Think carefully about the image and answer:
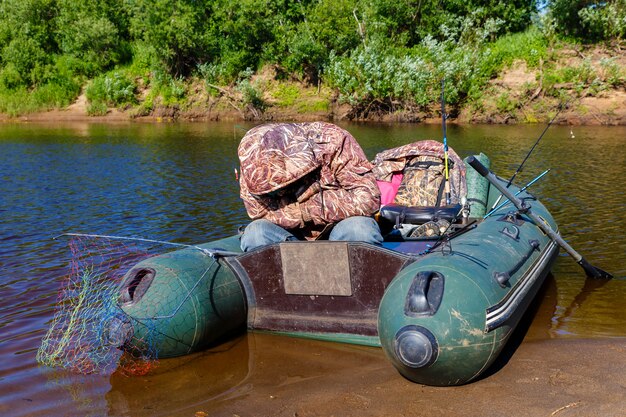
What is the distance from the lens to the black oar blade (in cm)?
659

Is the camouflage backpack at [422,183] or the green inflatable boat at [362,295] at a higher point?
the camouflage backpack at [422,183]

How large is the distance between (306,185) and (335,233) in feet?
1.40

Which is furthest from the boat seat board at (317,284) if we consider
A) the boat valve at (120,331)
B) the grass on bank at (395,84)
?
the grass on bank at (395,84)

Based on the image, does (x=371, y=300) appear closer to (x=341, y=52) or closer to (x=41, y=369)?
(x=41, y=369)

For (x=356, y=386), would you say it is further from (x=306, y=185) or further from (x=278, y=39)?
(x=278, y=39)

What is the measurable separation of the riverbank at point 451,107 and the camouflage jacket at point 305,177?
2022 cm

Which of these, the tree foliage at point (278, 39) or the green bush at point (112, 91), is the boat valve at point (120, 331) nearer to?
the tree foliage at point (278, 39)

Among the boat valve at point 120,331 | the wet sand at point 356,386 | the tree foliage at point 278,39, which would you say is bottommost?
the wet sand at point 356,386

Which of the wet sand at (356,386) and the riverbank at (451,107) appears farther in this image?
the riverbank at (451,107)

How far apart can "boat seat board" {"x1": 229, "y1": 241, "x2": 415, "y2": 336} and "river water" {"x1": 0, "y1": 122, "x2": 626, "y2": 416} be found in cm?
22

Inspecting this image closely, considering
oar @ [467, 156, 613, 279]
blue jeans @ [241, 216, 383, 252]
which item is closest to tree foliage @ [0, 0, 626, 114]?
oar @ [467, 156, 613, 279]

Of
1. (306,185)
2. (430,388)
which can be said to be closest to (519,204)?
(306,185)

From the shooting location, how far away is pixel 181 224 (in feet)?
31.1

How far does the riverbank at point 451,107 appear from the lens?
23.7 m
